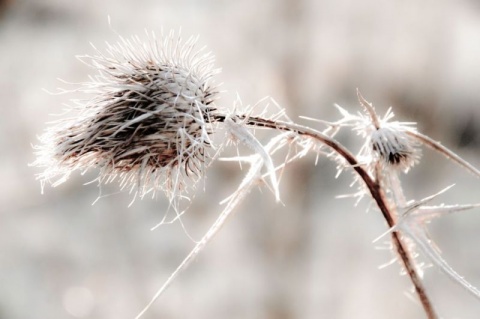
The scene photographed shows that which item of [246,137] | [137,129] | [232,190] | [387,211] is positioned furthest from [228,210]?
[232,190]

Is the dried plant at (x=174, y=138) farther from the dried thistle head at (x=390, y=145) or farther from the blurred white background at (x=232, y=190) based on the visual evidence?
the blurred white background at (x=232, y=190)

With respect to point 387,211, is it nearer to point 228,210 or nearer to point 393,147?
point 393,147

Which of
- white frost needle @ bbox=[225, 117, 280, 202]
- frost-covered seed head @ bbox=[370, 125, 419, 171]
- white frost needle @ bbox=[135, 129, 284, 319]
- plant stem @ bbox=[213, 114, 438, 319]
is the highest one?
frost-covered seed head @ bbox=[370, 125, 419, 171]

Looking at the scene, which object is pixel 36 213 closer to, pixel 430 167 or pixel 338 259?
pixel 338 259

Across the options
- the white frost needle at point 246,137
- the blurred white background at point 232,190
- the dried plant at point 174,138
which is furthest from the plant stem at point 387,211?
the blurred white background at point 232,190

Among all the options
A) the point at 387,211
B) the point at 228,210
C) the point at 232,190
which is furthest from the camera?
the point at 232,190

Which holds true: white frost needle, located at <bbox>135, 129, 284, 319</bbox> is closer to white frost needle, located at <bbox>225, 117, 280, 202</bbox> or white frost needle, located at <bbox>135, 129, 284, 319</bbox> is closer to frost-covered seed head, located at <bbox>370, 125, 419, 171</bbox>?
white frost needle, located at <bbox>225, 117, 280, 202</bbox>

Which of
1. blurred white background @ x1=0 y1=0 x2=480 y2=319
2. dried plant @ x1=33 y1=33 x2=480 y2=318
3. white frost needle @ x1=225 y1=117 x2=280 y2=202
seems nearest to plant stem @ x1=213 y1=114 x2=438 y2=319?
dried plant @ x1=33 y1=33 x2=480 y2=318
